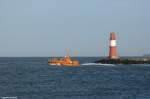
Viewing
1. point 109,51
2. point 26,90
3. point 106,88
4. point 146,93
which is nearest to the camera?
point 146,93

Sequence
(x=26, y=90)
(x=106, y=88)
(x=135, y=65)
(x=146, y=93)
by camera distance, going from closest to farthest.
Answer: (x=146, y=93) < (x=26, y=90) < (x=106, y=88) < (x=135, y=65)

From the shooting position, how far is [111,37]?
125m

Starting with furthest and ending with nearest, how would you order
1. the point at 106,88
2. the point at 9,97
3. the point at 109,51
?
the point at 109,51
the point at 106,88
the point at 9,97

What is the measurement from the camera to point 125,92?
5397 centimetres

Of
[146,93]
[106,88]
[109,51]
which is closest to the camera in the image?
[146,93]

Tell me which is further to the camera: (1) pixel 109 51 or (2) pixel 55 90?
(1) pixel 109 51

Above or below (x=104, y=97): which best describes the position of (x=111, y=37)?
above

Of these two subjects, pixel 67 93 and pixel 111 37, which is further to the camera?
pixel 111 37

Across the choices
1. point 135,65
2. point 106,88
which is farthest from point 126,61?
point 106,88

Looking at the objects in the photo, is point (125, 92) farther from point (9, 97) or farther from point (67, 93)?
point (9, 97)

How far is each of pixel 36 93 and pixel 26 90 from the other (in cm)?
343

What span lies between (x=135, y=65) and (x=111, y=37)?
13.9 metres

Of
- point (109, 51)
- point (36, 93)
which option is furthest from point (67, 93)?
point (109, 51)

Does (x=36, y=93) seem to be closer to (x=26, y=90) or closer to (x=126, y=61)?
(x=26, y=90)
